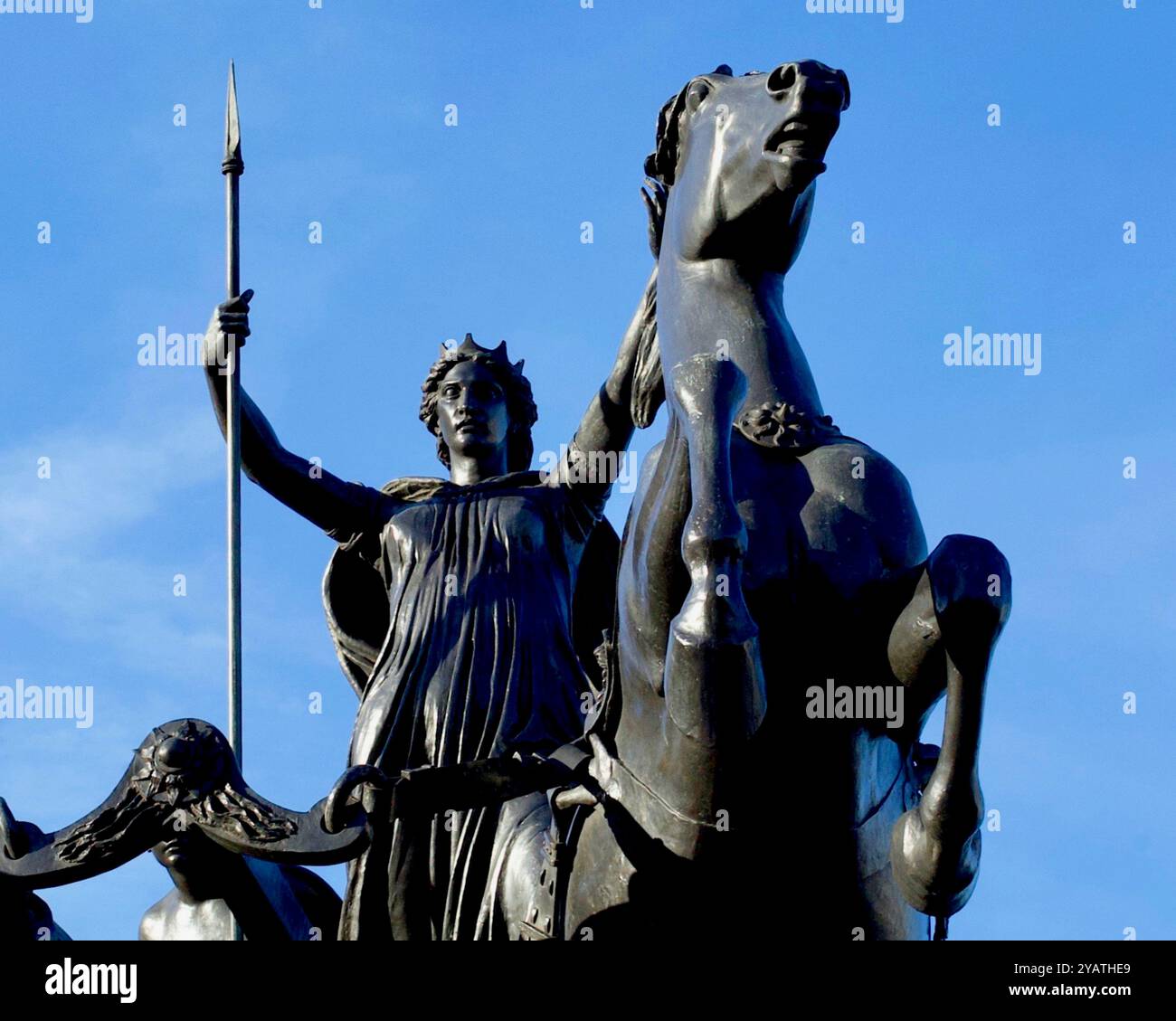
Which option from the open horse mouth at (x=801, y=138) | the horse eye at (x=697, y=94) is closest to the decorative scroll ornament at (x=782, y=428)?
the open horse mouth at (x=801, y=138)

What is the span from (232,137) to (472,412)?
1.91m

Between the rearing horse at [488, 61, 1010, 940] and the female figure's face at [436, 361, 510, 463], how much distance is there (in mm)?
3495

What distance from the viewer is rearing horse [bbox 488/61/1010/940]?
10367 mm

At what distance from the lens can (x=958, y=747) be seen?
10336mm

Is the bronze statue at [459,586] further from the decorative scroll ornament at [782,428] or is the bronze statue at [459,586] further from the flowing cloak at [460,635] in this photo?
the decorative scroll ornament at [782,428]

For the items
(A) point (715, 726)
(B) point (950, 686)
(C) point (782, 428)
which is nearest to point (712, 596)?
(A) point (715, 726)

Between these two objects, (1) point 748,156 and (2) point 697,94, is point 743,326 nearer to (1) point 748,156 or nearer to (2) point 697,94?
(1) point 748,156

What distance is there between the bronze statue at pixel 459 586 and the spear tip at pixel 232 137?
71 cm

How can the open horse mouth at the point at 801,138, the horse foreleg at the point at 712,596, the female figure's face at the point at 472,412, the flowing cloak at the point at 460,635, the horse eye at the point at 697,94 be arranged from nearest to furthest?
the horse foreleg at the point at 712,596 → the open horse mouth at the point at 801,138 → the horse eye at the point at 697,94 → the flowing cloak at the point at 460,635 → the female figure's face at the point at 472,412

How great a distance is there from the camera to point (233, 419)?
47.2 feet

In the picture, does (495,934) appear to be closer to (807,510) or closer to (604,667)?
(604,667)

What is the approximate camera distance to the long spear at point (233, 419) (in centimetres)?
1359

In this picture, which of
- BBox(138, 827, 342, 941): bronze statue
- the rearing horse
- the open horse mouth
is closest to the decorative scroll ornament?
the rearing horse

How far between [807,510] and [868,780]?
1064mm
